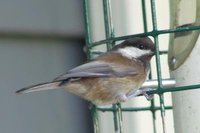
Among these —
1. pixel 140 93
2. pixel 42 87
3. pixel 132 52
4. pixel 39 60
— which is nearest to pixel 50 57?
pixel 39 60

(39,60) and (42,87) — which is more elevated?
(39,60)

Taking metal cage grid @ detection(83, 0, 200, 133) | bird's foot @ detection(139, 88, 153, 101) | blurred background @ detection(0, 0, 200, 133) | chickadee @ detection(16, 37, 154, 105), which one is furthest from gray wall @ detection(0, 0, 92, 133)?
bird's foot @ detection(139, 88, 153, 101)

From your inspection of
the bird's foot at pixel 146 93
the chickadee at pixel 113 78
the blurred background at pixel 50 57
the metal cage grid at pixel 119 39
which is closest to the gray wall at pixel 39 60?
the blurred background at pixel 50 57

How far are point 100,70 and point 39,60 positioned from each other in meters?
0.80

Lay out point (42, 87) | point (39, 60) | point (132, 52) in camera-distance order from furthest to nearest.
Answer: point (39, 60) < point (132, 52) < point (42, 87)

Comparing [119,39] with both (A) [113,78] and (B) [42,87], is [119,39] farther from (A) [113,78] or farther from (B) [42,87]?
(B) [42,87]

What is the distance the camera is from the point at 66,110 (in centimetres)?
358

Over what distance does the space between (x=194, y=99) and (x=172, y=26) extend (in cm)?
28

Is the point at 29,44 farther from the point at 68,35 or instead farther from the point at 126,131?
the point at 126,131

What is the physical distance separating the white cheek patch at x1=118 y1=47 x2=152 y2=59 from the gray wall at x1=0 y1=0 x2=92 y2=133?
0.64 m

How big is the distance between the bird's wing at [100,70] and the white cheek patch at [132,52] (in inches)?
2.2

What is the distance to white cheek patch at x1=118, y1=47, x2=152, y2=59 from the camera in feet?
9.10

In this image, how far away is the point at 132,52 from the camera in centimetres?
282

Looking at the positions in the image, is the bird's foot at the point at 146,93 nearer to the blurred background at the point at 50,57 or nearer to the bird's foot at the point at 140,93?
the bird's foot at the point at 140,93
